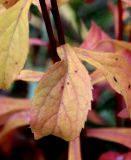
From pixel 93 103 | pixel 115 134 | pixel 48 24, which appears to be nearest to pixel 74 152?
pixel 115 134

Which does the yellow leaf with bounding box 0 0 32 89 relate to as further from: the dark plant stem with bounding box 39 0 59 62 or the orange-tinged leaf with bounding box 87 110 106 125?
the orange-tinged leaf with bounding box 87 110 106 125

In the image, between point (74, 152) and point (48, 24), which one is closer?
point (48, 24)

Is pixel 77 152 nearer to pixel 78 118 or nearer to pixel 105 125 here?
pixel 78 118

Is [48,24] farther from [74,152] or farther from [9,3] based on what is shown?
[74,152]

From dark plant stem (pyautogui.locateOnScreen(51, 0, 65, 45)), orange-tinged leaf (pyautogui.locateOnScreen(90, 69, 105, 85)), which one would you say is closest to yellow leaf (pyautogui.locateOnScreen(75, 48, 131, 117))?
dark plant stem (pyautogui.locateOnScreen(51, 0, 65, 45))

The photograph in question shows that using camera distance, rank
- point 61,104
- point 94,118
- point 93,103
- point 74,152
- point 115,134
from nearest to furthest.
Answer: point 61,104
point 74,152
point 115,134
point 94,118
point 93,103

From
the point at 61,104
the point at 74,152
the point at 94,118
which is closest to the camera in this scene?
the point at 61,104
